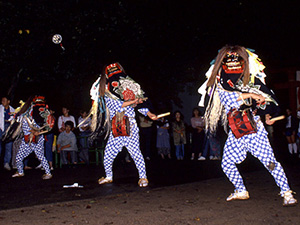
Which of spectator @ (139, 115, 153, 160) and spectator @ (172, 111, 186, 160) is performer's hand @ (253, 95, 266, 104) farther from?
spectator @ (172, 111, 186, 160)

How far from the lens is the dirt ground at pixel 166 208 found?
5.29 meters

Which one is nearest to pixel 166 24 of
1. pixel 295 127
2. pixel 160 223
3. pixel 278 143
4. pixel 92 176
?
pixel 295 127

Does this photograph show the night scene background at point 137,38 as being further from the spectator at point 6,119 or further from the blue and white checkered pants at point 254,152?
the blue and white checkered pants at point 254,152

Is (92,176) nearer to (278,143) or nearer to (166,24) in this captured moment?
(166,24)

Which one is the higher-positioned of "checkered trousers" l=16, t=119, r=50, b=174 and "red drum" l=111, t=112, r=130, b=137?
"red drum" l=111, t=112, r=130, b=137

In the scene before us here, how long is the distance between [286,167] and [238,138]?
5.26 meters

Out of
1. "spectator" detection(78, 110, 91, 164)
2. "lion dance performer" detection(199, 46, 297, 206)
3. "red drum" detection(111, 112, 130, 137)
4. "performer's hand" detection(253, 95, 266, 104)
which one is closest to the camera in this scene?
"performer's hand" detection(253, 95, 266, 104)

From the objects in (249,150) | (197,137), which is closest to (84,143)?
(197,137)

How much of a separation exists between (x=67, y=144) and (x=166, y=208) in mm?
7576

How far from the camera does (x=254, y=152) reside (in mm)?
6066

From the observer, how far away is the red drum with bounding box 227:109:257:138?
6.00 m

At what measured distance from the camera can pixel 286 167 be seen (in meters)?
10.9

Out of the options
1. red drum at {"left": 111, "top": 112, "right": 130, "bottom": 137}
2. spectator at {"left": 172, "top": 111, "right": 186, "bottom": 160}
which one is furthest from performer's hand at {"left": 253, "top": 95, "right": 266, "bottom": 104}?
spectator at {"left": 172, "top": 111, "right": 186, "bottom": 160}

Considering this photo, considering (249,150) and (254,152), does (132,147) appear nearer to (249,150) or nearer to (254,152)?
(249,150)
